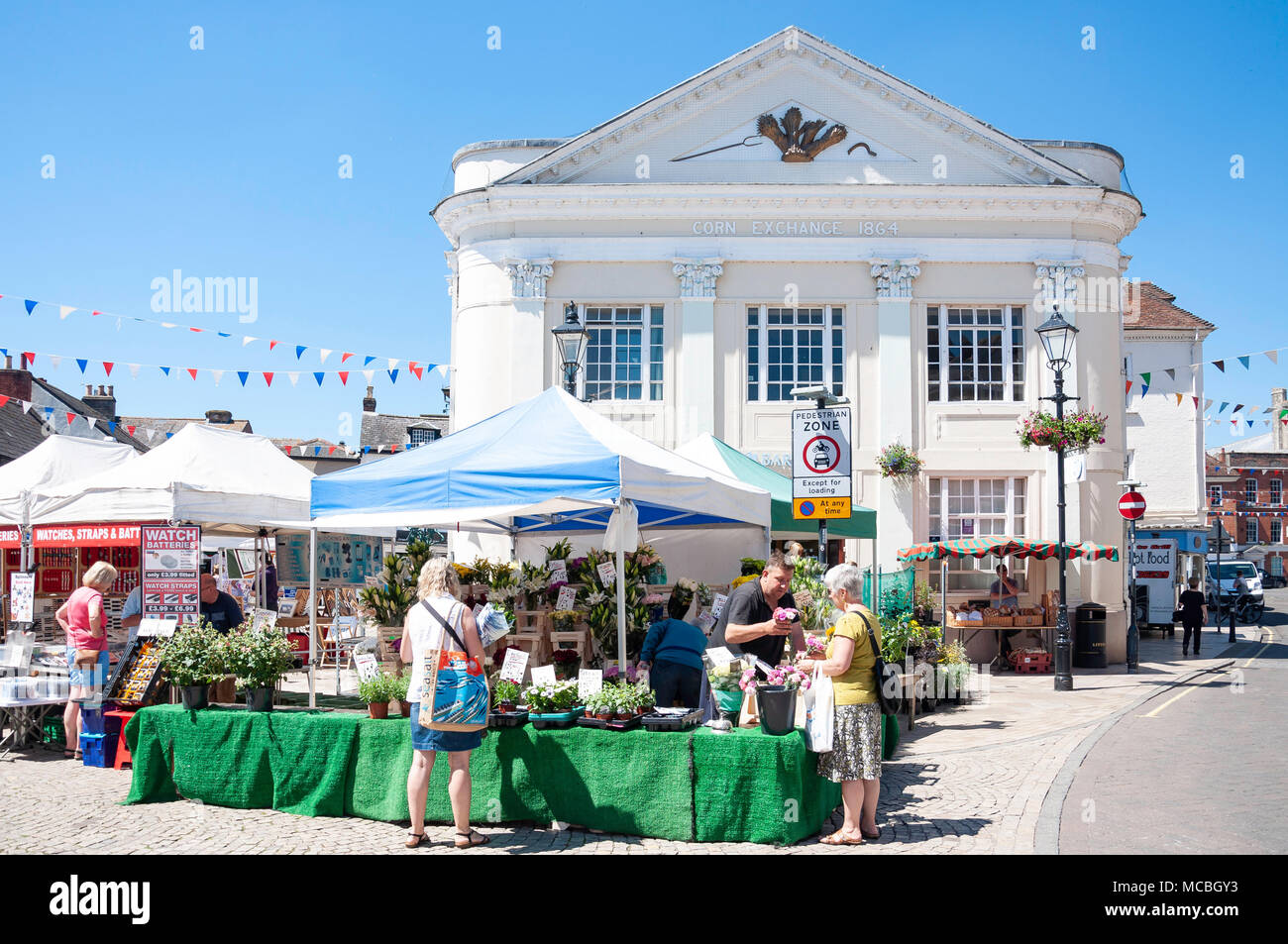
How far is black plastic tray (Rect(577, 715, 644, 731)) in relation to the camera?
6.98 m

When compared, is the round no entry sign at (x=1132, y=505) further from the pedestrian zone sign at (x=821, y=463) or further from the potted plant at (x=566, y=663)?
the potted plant at (x=566, y=663)

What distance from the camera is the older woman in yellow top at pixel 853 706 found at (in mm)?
6680

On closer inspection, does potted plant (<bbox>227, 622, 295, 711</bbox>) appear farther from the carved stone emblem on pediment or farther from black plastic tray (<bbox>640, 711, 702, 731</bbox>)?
the carved stone emblem on pediment

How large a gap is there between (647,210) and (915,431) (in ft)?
20.7

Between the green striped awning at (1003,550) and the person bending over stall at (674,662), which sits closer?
the person bending over stall at (674,662)

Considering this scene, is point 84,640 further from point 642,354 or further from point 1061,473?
point 1061,473

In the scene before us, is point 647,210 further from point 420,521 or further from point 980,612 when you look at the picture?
point 420,521

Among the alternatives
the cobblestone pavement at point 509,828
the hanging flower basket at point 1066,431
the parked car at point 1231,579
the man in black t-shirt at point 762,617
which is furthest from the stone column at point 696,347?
the parked car at point 1231,579

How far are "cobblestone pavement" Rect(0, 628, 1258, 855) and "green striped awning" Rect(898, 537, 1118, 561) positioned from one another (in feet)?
22.6

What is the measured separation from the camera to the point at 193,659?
8.24 metres

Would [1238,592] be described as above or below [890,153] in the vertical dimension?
below

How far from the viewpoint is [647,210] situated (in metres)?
19.7

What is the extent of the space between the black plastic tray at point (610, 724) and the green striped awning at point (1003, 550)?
11.7 meters
